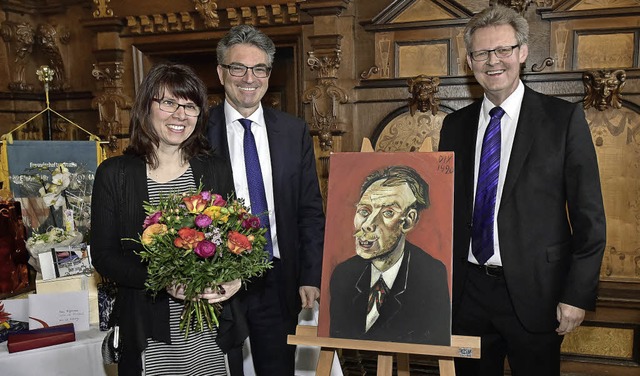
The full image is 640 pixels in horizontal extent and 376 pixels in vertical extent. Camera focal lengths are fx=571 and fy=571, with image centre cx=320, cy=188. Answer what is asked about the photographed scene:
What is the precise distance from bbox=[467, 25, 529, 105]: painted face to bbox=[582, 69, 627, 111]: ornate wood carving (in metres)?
1.23

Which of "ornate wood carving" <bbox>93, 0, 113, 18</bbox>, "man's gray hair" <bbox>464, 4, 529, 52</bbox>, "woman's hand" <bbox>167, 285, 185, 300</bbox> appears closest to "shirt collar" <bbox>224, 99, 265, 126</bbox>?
"woman's hand" <bbox>167, 285, 185, 300</bbox>

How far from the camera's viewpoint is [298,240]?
2.34 metres

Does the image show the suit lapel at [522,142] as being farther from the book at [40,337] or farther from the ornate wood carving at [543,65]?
the book at [40,337]

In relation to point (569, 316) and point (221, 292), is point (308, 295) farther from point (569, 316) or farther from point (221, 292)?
point (569, 316)

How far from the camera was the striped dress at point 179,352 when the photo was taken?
5.97 ft

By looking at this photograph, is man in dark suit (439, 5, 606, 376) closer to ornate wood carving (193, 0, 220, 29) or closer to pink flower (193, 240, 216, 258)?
pink flower (193, 240, 216, 258)

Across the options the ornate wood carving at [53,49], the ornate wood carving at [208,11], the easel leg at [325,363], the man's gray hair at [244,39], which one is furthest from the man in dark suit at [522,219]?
the ornate wood carving at [53,49]

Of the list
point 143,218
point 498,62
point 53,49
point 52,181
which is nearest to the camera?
point 143,218

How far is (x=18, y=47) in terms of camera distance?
4.12 meters

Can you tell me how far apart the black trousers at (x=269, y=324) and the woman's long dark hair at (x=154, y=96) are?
1.94 feet

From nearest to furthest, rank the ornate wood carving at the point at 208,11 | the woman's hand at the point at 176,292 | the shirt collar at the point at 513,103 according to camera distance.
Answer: the woman's hand at the point at 176,292 < the shirt collar at the point at 513,103 < the ornate wood carving at the point at 208,11

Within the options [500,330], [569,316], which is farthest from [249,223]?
[569,316]

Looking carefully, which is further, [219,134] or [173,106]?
[219,134]

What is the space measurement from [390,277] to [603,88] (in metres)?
1.91
